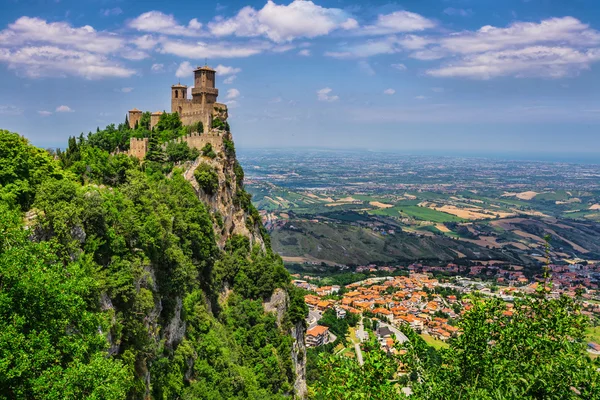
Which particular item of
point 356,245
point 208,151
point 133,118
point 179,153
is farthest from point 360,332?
point 356,245

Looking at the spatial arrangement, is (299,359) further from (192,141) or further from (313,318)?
(313,318)

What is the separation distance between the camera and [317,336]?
6369cm

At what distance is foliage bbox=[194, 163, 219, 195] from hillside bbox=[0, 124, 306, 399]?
5.0 inches

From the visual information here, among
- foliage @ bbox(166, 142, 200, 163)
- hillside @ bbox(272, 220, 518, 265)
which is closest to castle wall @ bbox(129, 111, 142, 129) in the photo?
foliage @ bbox(166, 142, 200, 163)

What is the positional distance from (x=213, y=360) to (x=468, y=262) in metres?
122

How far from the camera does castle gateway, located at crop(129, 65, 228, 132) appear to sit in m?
44.6

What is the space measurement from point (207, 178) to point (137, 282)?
65.9 ft

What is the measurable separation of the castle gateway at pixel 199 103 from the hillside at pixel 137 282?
10.4 ft

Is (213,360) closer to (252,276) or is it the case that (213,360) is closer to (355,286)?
(252,276)

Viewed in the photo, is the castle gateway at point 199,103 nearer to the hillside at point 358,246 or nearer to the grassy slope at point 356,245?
the hillside at point 358,246

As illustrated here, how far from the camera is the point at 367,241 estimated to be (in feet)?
495

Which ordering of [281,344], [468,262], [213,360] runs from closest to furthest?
[213,360] < [281,344] < [468,262]

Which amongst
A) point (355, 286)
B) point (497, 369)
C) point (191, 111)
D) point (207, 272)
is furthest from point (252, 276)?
point (355, 286)

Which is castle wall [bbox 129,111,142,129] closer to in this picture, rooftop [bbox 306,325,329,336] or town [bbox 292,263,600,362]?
Answer: town [bbox 292,263,600,362]
